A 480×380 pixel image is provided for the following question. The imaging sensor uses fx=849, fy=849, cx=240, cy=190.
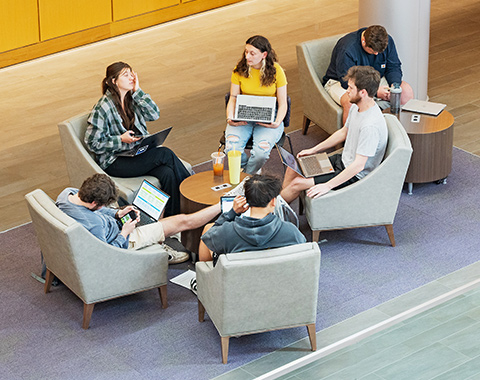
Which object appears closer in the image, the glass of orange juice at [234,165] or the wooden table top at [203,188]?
the wooden table top at [203,188]

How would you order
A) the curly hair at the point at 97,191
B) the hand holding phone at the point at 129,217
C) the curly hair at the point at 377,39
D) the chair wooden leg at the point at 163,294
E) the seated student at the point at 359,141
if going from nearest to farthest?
the curly hair at the point at 97,191
the chair wooden leg at the point at 163,294
the hand holding phone at the point at 129,217
the seated student at the point at 359,141
the curly hair at the point at 377,39

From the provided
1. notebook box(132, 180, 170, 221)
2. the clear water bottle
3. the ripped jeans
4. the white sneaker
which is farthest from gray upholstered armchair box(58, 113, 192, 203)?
the clear water bottle

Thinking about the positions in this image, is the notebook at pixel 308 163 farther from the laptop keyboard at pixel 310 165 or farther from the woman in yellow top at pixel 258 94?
the woman in yellow top at pixel 258 94

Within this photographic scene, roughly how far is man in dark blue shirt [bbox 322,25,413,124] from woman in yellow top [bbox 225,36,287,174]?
2.50 ft

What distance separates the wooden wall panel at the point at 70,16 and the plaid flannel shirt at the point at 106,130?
4.02m

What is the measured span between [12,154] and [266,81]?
2534 millimetres

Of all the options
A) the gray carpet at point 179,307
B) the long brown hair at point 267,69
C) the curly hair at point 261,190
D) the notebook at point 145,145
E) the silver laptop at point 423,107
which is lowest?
the gray carpet at point 179,307

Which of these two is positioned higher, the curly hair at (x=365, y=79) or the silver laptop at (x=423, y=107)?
the curly hair at (x=365, y=79)

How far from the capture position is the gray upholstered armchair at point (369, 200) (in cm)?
562

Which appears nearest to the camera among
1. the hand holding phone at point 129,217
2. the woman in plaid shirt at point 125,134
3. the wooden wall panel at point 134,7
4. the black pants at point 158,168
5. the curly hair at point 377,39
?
the hand holding phone at point 129,217

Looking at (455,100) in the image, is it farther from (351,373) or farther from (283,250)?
(351,373)

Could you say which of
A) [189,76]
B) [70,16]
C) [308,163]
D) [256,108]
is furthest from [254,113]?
[70,16]

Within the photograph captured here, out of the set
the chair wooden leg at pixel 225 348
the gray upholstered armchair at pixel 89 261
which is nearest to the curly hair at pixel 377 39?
the gray upholstered armchair at pixel 89 261

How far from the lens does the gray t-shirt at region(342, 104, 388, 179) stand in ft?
18.6
